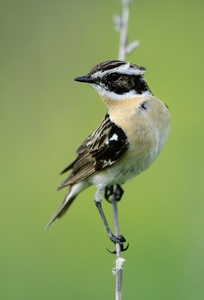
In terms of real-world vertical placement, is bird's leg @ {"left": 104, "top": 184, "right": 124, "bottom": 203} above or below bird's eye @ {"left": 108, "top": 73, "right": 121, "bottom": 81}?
below

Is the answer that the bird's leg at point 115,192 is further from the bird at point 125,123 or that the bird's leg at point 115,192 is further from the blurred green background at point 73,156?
the blurred green background at point 73,156

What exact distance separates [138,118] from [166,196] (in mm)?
2101

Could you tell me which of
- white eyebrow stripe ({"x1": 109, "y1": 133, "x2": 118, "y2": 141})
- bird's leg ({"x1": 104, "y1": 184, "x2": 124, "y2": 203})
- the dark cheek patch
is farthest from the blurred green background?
the dark cheek patch

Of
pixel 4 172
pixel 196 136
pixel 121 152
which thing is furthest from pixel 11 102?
pixel 121 152

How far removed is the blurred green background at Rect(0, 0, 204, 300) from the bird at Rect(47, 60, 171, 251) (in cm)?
101

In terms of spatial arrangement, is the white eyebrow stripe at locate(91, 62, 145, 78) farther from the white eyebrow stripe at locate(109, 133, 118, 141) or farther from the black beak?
the white eyebrow stripe at locate(109, 133, 118, 141)

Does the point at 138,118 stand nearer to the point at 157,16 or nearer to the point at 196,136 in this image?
the point at 196,136

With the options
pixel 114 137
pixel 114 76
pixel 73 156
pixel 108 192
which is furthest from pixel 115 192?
pixel 73 156

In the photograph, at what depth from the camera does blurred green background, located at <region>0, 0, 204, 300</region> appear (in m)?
6.83

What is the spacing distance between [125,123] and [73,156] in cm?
304

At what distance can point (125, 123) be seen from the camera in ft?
19.2

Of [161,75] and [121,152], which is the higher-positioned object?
[161,75]

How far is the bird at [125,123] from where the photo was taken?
18.9 ft

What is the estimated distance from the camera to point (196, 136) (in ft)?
27.0
